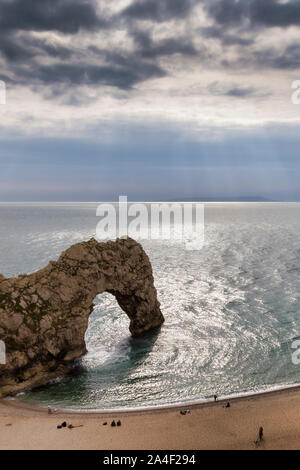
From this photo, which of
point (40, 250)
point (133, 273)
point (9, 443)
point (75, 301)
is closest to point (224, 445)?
point (9, 443)

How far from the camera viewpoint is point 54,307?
3878cm

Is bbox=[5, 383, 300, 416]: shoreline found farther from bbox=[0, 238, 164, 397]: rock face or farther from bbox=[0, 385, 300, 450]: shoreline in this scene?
bbox=[0, 238, 164, 397]: rock face

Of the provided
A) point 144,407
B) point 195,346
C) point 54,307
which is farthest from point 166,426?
point 54,307

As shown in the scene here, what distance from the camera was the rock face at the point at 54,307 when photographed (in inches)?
1409

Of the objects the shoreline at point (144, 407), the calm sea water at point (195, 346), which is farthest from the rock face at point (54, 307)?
the calm sea water at point (195, 346)

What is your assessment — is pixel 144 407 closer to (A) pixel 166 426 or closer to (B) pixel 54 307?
(A) pixel 166 426

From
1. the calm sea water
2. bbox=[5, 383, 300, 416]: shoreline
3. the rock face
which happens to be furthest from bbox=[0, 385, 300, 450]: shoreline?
the rock face

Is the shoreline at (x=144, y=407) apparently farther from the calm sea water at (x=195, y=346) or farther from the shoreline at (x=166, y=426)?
the calm sea water at (x=195, y=346)

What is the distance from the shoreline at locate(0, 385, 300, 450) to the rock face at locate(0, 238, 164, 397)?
397 cm

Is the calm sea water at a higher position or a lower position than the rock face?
lower

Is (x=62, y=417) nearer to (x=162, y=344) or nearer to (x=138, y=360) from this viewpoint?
(x=138, y=360)

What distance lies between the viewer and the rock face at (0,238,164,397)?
3578cm

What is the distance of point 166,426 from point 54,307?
16.8m

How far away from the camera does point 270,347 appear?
142 feet
